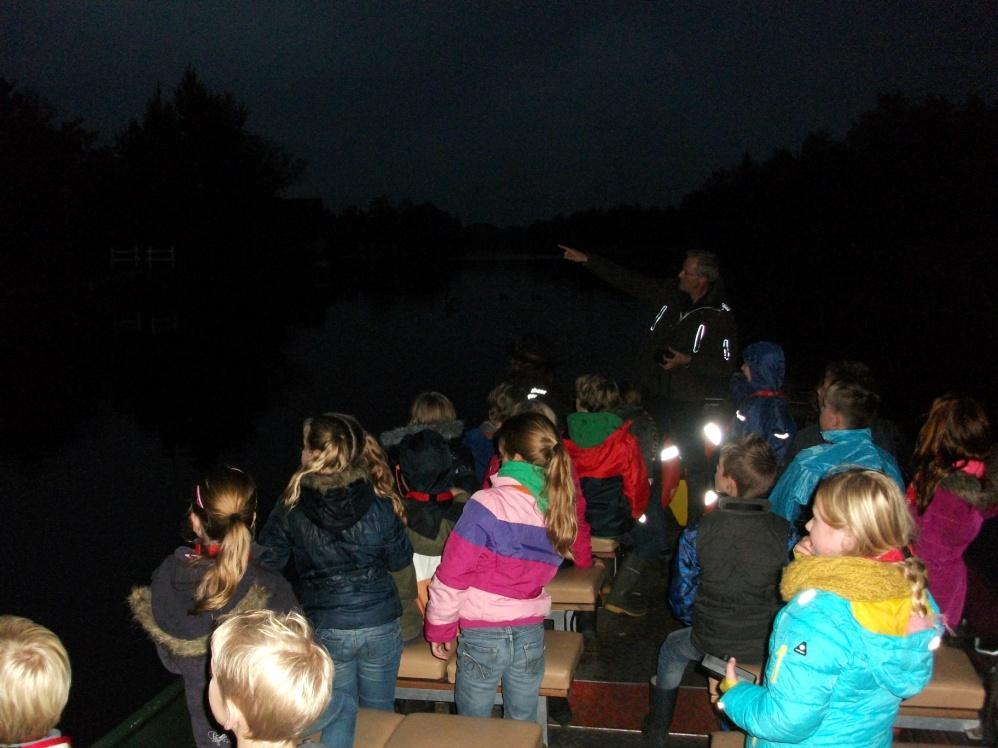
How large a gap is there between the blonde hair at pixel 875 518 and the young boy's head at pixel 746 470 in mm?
909

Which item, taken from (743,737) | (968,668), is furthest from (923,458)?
(743,737)

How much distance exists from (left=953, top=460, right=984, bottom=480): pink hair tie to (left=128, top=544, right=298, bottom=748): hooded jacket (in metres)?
3.02

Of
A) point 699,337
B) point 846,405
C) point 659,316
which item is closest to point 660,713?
point 846,405

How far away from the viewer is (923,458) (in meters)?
3.96

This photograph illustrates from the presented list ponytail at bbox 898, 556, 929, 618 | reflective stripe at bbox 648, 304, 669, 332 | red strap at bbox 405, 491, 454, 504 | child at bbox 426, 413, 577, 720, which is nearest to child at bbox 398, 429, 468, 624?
red strap at bbox 405, 491, 454, 504

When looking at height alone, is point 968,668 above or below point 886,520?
below

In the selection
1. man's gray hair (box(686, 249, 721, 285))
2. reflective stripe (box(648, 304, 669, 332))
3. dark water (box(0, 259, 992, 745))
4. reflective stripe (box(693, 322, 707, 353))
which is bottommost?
dark water (box(0, 259, 992, 745))

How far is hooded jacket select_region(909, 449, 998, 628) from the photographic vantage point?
379cm

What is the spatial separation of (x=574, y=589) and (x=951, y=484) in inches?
71.6

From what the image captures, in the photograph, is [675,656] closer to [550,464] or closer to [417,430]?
[550,464]

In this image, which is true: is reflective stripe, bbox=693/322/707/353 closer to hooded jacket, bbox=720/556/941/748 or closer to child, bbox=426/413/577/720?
child, bbox=426/413/577/720

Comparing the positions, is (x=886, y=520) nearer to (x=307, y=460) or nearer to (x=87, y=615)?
(x=307, y=460)

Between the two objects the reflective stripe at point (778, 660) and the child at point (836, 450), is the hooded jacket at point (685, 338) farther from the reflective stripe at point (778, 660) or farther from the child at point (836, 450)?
the reflective stripe at point (778, 660)

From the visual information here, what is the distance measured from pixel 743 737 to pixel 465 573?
3.66 feet
